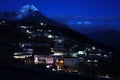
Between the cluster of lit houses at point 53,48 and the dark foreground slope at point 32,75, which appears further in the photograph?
the cluster of lit houses at point 53,48

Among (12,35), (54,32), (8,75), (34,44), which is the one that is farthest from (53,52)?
(8,75)

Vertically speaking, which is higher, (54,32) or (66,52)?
(54,32)

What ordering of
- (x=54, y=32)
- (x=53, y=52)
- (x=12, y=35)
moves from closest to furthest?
(x=53, y=52) < (x=12, y=35) < (x=54, y=32)

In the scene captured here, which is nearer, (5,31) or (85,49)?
(85,49)

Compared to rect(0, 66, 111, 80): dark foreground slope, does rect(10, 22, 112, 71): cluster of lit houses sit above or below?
above

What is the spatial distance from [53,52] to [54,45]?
207 inches

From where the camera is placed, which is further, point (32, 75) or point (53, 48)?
point (53, 48)

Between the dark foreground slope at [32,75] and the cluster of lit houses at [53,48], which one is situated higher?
the cluster of lit houses at [53,48]

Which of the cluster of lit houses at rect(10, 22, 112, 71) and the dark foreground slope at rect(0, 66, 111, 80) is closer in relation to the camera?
the dark foreground slope at rect(0, 66, 111, 80)

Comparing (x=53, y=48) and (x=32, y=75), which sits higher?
(x=53, y=48)

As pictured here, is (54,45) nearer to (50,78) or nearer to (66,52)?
(66,52)

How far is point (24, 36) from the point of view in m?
42.7

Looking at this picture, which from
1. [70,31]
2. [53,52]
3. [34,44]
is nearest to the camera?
[53,52]

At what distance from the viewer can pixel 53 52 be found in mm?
34500
